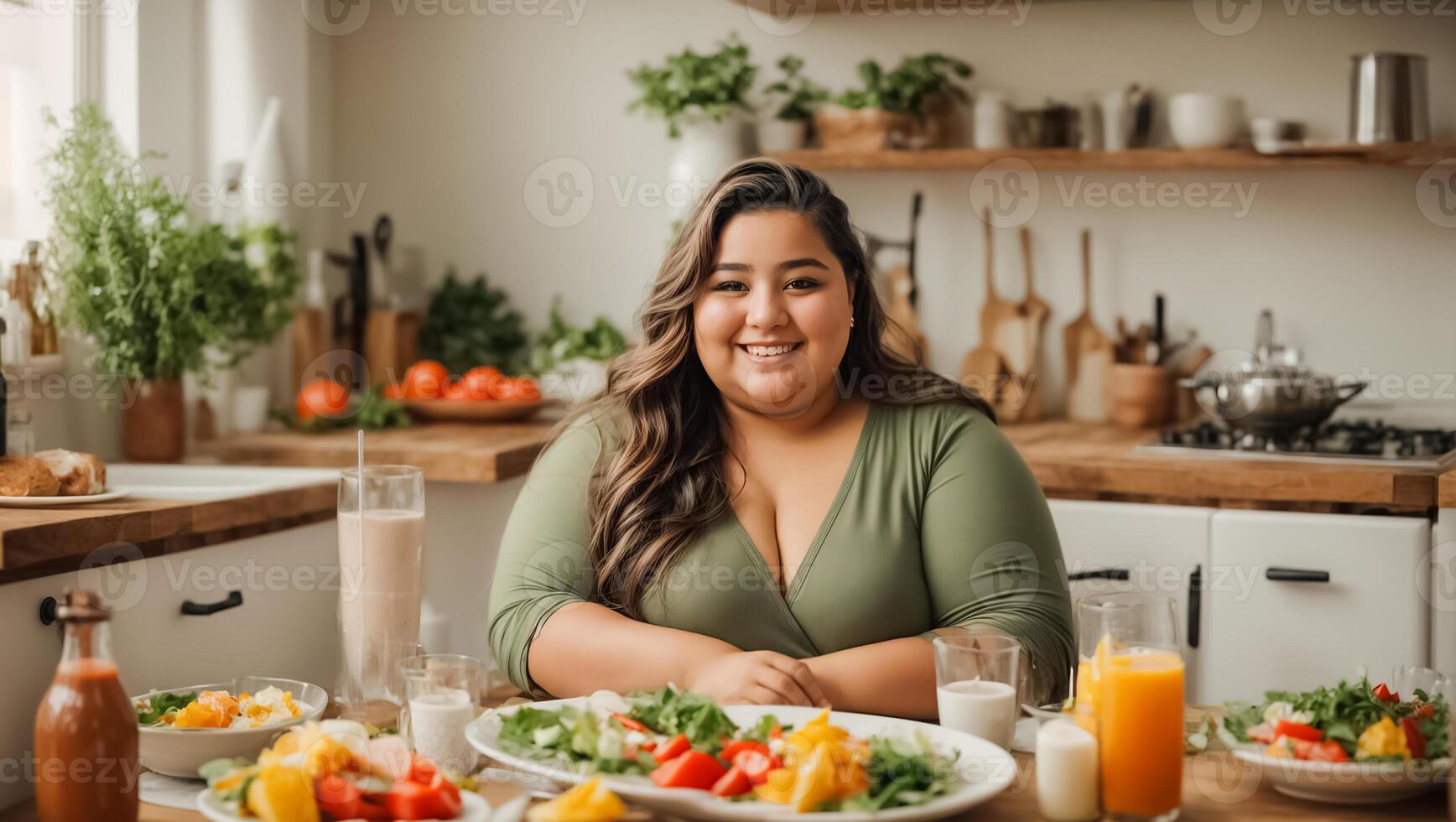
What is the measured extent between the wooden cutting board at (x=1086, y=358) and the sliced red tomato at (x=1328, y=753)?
222 cm

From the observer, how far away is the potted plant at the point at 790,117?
11.5 feet

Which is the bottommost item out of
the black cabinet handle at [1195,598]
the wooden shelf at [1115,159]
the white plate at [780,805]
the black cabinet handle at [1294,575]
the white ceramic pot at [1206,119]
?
the black cabinet handle at [1195,598]

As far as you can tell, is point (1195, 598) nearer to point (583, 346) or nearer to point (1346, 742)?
point (1346, 742)

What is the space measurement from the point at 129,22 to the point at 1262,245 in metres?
2.57

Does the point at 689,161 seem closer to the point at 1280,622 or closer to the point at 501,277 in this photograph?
the point at 501,277

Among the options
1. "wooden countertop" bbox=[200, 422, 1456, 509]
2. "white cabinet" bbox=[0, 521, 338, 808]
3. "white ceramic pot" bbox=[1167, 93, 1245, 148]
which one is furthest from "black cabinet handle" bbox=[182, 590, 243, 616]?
"white ceramic pot" bbox=[1167, 93, 1245, 148]

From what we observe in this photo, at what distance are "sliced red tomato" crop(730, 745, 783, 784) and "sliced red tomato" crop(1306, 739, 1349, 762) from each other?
1.55ft

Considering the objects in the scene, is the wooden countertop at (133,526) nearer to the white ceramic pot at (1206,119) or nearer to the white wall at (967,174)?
the white wall at (967,174)

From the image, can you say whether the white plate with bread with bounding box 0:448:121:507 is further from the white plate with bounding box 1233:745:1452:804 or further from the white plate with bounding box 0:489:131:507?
the white plate with bounding box 1233:745:1452:804

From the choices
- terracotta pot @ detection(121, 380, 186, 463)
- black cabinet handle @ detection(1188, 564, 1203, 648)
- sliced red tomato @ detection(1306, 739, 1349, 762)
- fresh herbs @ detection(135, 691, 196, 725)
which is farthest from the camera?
terracotta pot @ detection(121, 380, 186, 463)

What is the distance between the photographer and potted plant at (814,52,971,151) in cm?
338

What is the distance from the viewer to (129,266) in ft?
8.86

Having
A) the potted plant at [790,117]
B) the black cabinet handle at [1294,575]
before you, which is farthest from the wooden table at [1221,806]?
the potted plant at [790,117]

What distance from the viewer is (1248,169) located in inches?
131
